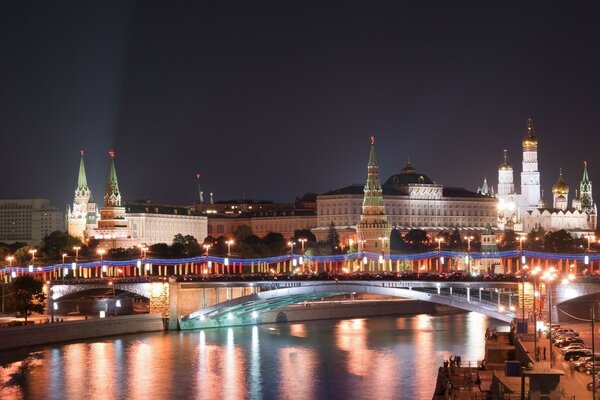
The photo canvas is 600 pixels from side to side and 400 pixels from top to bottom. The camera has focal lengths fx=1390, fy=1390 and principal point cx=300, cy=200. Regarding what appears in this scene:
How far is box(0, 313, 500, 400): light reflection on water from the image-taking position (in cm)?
4875

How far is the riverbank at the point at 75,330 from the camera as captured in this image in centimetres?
6141

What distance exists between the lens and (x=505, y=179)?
7500 inches

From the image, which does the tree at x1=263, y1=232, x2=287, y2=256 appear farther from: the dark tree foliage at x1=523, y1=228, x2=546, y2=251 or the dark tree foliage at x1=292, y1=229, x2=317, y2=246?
the dark tree foliage at x1=523, y1=228, x2=546, y2=251

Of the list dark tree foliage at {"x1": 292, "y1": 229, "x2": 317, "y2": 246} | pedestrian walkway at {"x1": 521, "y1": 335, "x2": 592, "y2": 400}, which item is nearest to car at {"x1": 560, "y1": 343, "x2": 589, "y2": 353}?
Result: pedestrian walkway at {"x1": 521, "y1": 335, "x2": 592, "y2": 400}

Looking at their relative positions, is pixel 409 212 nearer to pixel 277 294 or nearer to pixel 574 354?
pixel 277 294

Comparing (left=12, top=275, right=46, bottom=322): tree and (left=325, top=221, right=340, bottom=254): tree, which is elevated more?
(left=325, top=221, right=340, bottom=254): tree

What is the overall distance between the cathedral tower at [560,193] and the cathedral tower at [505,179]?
763cm

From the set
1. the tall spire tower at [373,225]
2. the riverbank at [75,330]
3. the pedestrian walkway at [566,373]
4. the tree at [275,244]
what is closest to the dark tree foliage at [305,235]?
the tree at [275,244]

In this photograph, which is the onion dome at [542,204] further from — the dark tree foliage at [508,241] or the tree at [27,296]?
the tree at [27,296]

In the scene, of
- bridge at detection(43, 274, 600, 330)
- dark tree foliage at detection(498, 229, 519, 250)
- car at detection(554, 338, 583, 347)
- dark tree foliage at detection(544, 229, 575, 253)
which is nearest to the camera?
car at detection(554, 338, 583, 347)

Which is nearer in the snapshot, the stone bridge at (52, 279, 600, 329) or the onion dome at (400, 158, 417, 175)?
the stone bridge at (52, 279, 600, 329)

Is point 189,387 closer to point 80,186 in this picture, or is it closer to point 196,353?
point 196,353

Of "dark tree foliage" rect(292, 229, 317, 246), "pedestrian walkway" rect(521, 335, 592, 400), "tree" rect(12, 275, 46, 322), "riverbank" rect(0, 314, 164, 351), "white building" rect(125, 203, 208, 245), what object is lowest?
"riverbank" rect(0, 314, 164, 351)

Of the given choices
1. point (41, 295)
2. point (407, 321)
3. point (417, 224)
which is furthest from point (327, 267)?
point (417, 224)
